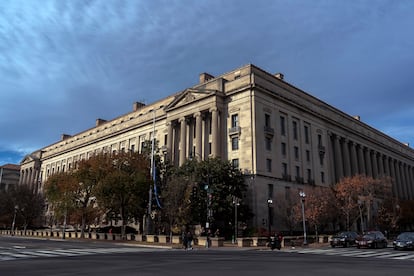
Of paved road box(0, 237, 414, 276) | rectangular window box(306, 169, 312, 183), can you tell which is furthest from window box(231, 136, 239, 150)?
paved road box(0, 237, 414, 276)

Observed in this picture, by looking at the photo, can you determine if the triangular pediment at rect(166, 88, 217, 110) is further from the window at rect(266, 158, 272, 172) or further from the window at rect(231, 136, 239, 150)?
the window at rect(266, 158, 272, 172)

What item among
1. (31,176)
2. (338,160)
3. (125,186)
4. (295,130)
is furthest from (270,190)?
(31,176)

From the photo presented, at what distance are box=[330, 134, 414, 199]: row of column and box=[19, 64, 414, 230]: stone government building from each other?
23 cm

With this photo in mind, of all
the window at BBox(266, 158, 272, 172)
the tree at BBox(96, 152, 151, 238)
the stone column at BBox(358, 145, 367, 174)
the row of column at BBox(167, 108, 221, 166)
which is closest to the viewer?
the tree at BBox(96, 152, 151, 238)

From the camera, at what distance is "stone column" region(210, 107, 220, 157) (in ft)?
192

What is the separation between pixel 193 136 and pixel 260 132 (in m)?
14.7

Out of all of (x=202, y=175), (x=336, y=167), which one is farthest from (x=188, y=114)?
(x=336, y=167)

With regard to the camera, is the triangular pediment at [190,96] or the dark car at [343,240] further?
the triangular pediment at [190,96]

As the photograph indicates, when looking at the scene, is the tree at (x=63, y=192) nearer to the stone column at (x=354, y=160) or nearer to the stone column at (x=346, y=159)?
the stone column at (x=346, y=159)

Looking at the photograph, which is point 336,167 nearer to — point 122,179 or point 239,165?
point 239,165

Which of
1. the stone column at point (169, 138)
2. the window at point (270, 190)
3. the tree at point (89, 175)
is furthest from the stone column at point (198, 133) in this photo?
the tree at point (89, 175)

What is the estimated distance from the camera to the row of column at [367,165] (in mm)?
76125

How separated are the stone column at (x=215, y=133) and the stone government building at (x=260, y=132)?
16cm

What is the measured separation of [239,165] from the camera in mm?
56688
